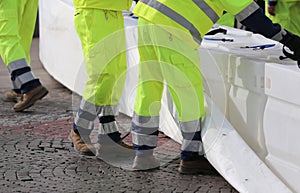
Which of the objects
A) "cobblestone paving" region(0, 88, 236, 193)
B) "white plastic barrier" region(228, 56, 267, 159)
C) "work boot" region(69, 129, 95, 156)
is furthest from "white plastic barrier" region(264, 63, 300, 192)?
"work boot" region(69, 129, 95, 156)

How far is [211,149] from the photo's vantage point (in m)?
4.95

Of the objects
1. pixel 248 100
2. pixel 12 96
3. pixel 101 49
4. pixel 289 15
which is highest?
pixel 289 15

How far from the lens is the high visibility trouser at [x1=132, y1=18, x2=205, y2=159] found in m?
4.93

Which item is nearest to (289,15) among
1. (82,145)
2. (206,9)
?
(206,9)

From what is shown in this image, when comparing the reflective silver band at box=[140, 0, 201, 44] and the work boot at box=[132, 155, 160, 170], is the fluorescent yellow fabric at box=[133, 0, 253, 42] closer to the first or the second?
A: the reflective silver band at box=[140, 0, 201, 44]

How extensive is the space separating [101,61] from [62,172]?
853 mm

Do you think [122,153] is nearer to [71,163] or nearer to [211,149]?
[71,163]

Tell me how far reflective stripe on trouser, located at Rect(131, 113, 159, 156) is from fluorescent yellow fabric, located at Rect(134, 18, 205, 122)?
5 centimetres

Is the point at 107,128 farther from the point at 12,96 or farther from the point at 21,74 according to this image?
the point at 12,96

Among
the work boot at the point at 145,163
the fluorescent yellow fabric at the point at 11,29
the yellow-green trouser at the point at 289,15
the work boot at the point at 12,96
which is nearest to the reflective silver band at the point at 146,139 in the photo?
the work boot at the point at 145,163

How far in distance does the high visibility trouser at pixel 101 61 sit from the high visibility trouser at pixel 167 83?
14.8 inches

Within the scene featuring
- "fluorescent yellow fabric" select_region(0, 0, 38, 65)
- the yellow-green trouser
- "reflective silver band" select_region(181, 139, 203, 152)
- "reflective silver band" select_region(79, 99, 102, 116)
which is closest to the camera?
"reflective silver band" select_region(181, 139, 203, 152)

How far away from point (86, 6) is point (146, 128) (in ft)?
3.28

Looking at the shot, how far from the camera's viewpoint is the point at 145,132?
5.20m
